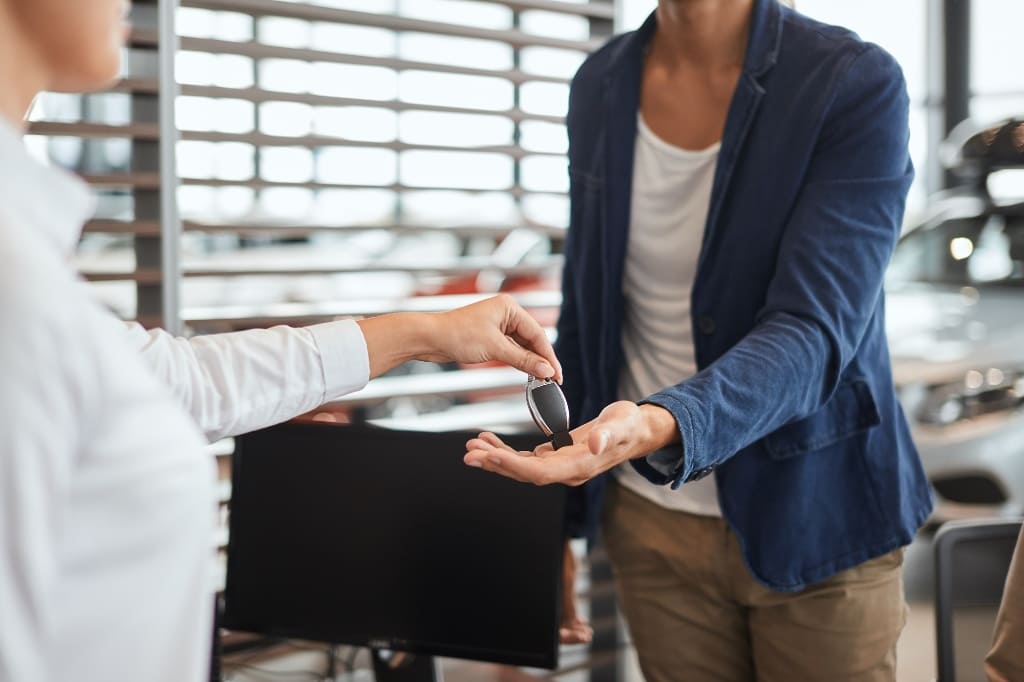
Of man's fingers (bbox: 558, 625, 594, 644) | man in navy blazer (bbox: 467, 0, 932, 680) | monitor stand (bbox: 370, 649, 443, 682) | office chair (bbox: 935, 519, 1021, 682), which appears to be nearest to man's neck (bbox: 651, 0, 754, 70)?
man in navy blazer (bbox: 467, 0, 932, 680)

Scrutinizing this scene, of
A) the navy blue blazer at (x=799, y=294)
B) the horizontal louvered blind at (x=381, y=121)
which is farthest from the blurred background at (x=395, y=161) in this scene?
the navy blue blazer at (x=799, y=294)

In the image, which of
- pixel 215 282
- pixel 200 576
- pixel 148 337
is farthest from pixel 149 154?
pixel 215 282

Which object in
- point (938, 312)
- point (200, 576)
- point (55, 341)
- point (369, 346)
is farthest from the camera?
point (938, 312)

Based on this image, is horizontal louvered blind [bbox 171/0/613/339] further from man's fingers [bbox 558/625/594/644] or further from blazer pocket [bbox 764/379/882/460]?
blazer pocket [bbox 764/379/882/460]

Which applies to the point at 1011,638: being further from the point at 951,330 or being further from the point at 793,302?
the point at 951,330

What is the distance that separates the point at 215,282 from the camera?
879 cm

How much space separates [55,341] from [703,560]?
3.99 feet

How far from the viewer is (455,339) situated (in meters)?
1.45

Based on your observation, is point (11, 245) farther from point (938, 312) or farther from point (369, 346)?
point (938, 312)

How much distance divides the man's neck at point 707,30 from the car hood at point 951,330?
2.78 m

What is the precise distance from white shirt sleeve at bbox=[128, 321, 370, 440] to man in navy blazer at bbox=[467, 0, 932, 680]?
0.27 m

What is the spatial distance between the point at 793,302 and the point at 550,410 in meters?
0.36

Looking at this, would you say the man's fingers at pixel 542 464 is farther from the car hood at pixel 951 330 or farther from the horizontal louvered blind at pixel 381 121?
the car hood at pixel 951 330

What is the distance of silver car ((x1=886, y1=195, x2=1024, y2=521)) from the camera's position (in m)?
4.09
